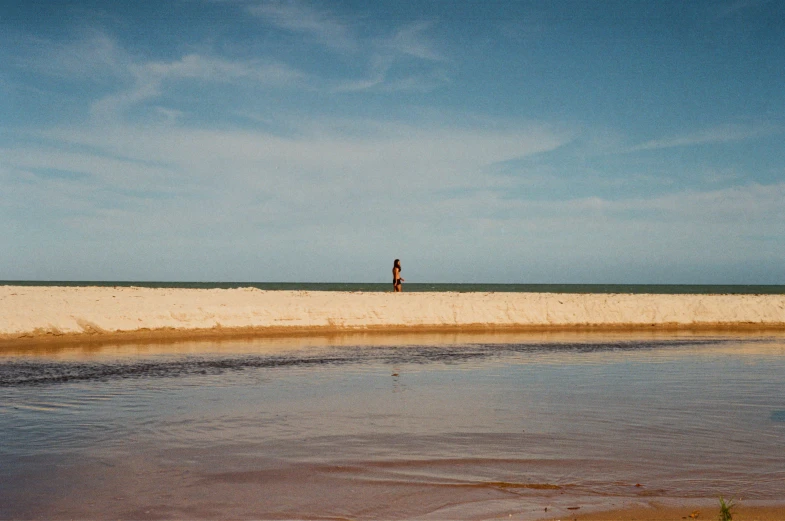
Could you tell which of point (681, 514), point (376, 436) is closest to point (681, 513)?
point (681, 514)

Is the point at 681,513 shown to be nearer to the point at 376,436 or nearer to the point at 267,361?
the point at 376,436

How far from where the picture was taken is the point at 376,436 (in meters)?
7.41

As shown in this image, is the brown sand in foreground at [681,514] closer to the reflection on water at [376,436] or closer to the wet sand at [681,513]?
the wet sand at [681,513]

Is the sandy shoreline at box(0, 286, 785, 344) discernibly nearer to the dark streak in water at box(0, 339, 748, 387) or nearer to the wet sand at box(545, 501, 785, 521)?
the dark streak in water at box(0, 339, 748, 387)

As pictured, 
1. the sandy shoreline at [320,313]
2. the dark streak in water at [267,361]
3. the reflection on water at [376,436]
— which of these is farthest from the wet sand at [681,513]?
the sandy shoreline at [320,313]

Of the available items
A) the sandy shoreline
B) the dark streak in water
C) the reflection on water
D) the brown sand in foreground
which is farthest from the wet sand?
the sandy shoreline

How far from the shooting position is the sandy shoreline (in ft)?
60.1

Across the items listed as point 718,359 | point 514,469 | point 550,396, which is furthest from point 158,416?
point 718,359

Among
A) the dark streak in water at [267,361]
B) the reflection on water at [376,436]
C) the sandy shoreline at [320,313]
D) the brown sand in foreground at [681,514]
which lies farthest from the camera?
the sandy shoreline at [320,313]

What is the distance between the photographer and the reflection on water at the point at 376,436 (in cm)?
543

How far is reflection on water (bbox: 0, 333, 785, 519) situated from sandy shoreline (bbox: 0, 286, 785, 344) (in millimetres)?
4221

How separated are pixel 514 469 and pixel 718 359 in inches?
419

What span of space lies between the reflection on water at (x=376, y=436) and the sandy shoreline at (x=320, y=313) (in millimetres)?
4221

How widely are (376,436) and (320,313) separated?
15.1m
